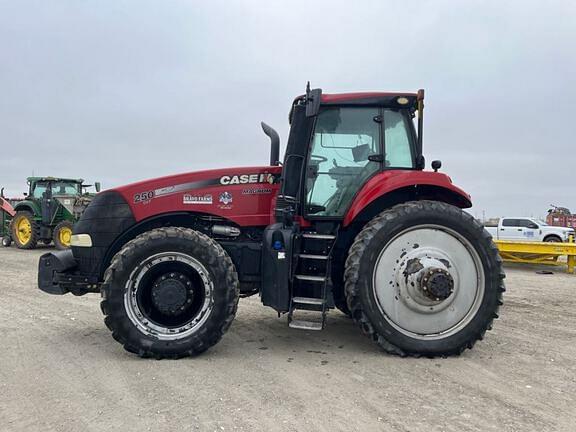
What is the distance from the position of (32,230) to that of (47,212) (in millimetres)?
883

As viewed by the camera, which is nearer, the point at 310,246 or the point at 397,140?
the point at 310,246

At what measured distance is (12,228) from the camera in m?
17.2

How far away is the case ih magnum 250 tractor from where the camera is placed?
13.6ft

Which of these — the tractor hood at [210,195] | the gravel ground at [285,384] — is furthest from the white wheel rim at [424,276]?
the tractor hood at [210,195]

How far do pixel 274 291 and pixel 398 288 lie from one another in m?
1.14

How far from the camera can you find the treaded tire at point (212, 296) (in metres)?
4.08

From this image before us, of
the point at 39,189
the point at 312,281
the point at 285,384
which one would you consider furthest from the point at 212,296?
the point at 39,189

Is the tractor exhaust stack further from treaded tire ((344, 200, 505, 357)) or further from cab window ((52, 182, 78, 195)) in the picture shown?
cab window ((52, 182, 78, 195))

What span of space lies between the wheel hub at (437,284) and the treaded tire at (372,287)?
0.40 m

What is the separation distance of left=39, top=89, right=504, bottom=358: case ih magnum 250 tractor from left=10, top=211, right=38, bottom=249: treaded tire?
518 inches

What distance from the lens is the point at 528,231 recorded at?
18.4m

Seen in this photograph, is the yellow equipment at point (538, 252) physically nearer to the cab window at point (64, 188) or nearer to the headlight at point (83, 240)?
the headlight at point (83, 240)

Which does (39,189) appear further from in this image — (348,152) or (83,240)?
(348,152)

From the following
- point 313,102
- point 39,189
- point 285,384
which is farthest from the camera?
point 39,189
